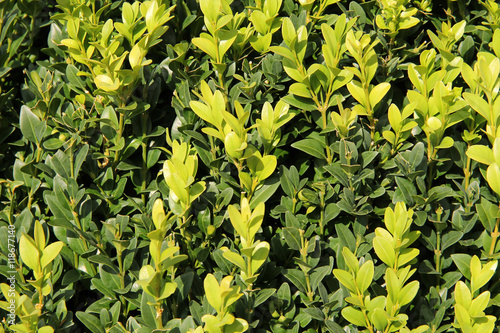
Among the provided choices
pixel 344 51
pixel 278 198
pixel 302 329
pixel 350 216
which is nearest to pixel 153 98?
pixel 278 198

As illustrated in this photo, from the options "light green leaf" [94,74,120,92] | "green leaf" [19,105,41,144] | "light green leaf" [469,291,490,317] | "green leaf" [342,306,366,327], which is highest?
"light green leaf" [94,74,120,92]

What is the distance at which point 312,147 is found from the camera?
1841 mm

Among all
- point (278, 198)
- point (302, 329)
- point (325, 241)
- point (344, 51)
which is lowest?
A: point (302, 329)

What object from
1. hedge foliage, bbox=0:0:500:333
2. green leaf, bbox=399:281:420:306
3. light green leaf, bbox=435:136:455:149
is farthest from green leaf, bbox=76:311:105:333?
light green leaf, bbox=435:136:455:149

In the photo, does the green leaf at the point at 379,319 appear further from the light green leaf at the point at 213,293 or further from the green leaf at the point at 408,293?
the light green leaf at the point at 213,293

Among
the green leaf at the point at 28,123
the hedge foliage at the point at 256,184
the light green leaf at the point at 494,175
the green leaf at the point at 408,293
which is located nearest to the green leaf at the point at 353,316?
the hedge foliage at the point at 256,184

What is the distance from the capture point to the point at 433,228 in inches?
72.4

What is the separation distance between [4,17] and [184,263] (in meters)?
1.60

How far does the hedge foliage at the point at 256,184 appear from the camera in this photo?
1612mm

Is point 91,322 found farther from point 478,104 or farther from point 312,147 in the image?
point 478,104

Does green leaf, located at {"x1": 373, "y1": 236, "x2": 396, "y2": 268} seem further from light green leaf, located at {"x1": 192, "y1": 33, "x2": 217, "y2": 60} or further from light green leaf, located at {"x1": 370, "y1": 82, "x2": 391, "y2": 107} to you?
light green leaf, located at {"x1": 192, "y1": 33, "x2": 217, "y2": 60}

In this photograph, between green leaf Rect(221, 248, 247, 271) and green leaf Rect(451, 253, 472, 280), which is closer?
green leaf Rect(221, 248, 247, 271)

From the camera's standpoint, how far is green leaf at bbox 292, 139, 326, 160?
182cm

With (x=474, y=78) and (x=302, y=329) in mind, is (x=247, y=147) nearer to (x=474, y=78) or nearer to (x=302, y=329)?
(x=302, y=329)
